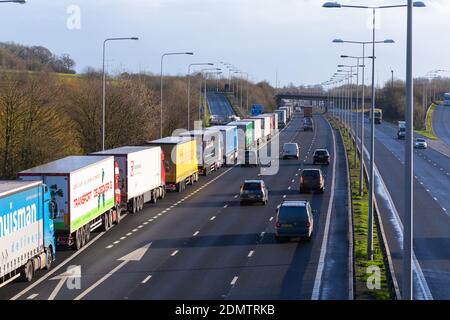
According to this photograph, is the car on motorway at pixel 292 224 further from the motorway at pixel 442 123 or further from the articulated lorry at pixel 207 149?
the motorway at pixel 442 123

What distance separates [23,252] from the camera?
2422 cm

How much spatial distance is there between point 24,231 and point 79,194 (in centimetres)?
627

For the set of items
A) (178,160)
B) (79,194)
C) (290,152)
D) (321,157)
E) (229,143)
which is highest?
(229,143)

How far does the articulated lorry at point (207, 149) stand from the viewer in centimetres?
5841

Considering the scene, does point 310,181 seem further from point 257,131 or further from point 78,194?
point 257,131

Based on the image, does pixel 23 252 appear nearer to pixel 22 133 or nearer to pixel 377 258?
pixel 377 258

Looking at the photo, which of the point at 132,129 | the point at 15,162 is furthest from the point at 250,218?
the point at 132,129

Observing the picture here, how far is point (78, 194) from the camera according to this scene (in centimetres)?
3038

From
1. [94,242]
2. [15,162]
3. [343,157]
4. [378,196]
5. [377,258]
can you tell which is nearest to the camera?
[377,258]

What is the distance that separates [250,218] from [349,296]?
1728 centimetres

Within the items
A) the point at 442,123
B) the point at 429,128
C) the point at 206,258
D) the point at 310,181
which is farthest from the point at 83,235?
the point at 442,123

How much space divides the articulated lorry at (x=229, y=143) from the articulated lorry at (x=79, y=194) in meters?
31.2
